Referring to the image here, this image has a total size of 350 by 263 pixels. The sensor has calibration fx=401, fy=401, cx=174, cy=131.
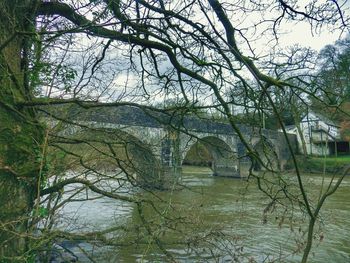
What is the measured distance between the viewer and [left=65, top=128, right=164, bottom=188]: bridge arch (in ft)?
10.7

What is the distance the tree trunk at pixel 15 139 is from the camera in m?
2.64

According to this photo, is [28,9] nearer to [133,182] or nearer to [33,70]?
[33,70]

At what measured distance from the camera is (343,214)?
11.2 meters

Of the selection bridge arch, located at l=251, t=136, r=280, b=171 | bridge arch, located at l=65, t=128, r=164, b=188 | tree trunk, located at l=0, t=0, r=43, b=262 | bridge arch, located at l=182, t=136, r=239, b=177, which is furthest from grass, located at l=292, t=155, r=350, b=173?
tree trunk, located at l=0, t=0, r=43, b=262

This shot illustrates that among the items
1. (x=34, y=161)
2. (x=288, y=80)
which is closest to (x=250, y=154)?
(x=288, y=80)

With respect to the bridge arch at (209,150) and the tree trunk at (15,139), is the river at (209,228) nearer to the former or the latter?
the bridge arch at (209,150)

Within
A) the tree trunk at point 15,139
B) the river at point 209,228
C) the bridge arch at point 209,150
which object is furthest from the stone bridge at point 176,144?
the tree trunk at point 15,139

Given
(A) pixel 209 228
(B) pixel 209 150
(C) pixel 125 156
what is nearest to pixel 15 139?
(C) pixel 125 156

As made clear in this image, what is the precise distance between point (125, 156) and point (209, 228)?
95 centimetres

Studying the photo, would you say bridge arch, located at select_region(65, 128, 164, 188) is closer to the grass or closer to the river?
the river

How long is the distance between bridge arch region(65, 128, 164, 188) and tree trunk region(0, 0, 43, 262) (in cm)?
47

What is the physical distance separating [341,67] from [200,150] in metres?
1.37

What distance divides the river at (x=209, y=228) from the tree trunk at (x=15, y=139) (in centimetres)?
84

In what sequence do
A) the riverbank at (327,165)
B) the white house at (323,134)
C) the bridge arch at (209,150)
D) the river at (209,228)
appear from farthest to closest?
the bridge arch at (209,150) < the river at (209,228) < the white house at (323,134) < the riverbank at (327,165)
